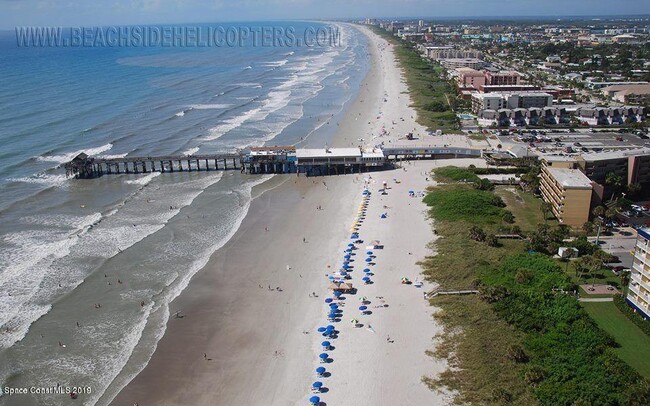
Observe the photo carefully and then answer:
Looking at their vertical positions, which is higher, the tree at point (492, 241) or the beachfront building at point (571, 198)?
the beachfront building at point (571, 198)

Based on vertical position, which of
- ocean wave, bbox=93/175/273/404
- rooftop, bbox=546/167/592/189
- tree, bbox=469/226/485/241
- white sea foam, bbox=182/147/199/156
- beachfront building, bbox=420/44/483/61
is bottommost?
ocean wave, bbox=93/175/273/404

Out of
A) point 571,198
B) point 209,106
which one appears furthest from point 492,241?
point 209,106

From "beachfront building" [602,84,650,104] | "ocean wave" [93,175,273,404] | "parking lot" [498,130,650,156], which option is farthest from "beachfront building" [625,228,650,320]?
"beachfront building" [602,84,650,104]

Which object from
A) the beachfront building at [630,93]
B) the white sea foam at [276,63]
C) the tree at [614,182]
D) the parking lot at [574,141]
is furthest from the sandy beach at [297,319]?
the white sea foam at [276,63]

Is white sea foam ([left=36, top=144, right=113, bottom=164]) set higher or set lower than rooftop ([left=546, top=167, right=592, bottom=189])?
lower

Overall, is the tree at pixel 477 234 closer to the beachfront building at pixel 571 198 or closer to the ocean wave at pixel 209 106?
the beachfront building at pixel 571 198

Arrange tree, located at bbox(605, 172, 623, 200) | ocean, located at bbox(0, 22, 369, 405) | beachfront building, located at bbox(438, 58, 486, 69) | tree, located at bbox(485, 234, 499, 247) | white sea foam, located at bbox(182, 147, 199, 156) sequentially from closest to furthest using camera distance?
ocean, located at bbox(0, 22, 369, 405), tree, located at bbox(485, 234, 499, 247), tree, located at bbox(605, 172, 623, 200), white sea foam, located at bbox(182, 147, 199, 156), beachfront building, located at bbox(438, 58, 486, 69)

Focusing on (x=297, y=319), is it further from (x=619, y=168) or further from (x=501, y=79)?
(x=501, y=79)

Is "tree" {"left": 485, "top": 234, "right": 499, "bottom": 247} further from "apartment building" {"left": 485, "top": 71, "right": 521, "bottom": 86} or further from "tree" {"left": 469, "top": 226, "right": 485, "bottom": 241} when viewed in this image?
"apartment building" {"left": 485, "top": 71, "right": 521, "bottom": 86}
